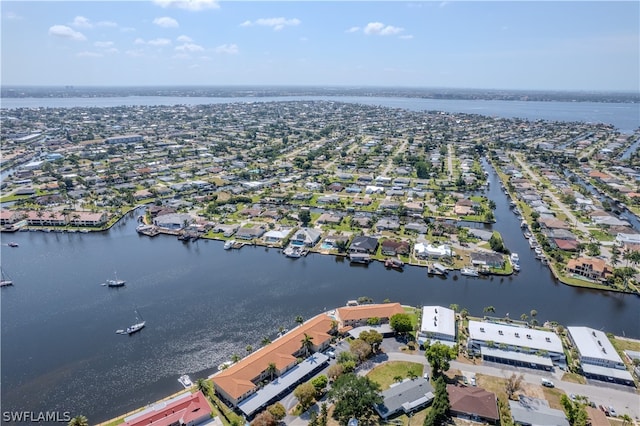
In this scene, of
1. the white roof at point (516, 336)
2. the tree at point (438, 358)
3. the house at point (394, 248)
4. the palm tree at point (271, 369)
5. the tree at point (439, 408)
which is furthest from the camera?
the house at point (394, 248)

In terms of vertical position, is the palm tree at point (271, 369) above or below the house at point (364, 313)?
below

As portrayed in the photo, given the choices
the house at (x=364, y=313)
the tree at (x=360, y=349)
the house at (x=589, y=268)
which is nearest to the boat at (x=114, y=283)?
the house at (x=364, y=313)

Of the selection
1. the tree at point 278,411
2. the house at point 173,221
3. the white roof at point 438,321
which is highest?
the house at point 173,221

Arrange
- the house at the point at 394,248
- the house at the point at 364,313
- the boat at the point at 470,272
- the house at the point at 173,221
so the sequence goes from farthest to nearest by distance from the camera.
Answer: the house at the point at 173,221, the house at the point at 394,248, the boat at the point at 470,272, the house at the point at 364,313

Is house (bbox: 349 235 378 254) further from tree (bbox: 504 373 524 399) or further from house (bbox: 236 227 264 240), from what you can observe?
tree (bbox: 504 373 524 399)

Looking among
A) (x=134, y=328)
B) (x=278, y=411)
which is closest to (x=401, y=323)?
(x=278, y=411)

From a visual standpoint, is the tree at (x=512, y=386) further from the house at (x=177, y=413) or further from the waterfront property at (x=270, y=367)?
the house at (x=177, y=413)

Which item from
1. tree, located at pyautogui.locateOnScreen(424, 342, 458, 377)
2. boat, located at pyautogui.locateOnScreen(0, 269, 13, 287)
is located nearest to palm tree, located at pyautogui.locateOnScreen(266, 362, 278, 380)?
tree, located at pyautogui.locateOnScreen(424, 342, 458, 377)
